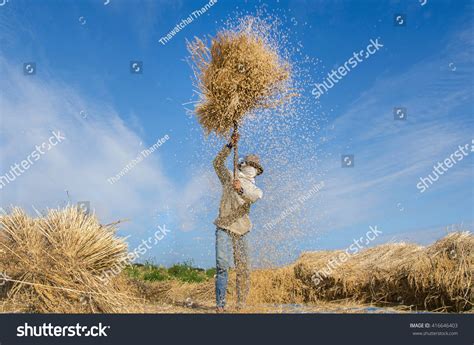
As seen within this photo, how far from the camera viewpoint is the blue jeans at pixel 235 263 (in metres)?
7.51

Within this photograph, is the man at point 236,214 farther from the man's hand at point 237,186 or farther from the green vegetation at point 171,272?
the green vegetation at point 171,272

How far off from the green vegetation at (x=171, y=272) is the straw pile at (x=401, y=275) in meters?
3.39

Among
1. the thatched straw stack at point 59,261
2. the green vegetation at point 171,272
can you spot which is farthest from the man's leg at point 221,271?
the green vegetation at point 171,272

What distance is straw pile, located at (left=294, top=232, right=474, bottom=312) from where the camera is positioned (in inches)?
297

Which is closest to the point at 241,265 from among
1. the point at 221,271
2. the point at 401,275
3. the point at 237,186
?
the point at 221,271

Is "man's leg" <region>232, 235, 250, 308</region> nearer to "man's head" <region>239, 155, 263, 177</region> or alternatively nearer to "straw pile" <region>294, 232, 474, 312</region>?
"man's head" <region>239, 155, 263, 177</region>

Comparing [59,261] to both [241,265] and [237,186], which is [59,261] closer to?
[241,265]

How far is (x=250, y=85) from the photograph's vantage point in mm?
8148

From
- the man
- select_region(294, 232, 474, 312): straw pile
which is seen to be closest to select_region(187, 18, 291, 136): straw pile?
the man

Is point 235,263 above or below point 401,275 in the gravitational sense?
above

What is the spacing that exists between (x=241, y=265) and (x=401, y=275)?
267 centimetres

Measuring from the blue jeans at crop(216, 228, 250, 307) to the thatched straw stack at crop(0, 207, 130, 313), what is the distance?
142 cm

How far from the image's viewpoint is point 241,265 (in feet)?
26.1
